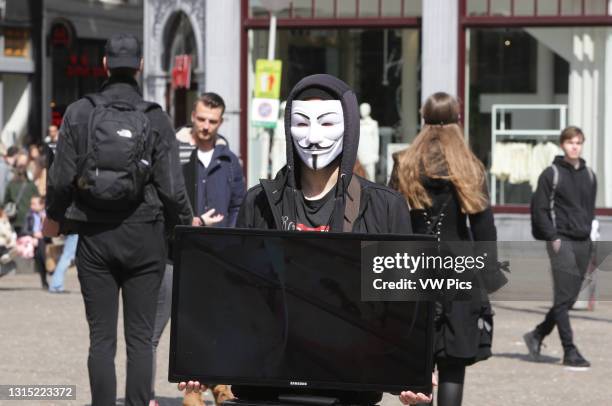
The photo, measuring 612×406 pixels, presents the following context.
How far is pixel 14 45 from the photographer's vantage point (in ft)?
94.4

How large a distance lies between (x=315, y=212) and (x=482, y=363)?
6.60 meters

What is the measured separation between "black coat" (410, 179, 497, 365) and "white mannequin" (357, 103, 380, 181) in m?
12.7

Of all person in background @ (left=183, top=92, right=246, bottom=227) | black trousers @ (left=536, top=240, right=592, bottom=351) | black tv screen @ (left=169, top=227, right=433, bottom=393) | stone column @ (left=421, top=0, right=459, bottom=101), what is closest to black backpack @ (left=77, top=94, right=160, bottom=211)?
person in background @ (left=183, top=92, right=246, bottom=227)

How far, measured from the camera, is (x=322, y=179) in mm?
4750

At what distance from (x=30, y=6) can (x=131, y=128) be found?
22.8m

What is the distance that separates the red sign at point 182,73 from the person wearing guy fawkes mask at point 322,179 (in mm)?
16629

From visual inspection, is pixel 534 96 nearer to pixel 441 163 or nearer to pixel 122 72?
pixel 441 163

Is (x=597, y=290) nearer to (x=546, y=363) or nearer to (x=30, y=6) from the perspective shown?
(x=546, y=363)

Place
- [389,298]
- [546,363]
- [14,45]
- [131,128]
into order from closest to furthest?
[389,298] < [131,128] < [546,363] < [14,45]

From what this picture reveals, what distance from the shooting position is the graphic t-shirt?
4.67m

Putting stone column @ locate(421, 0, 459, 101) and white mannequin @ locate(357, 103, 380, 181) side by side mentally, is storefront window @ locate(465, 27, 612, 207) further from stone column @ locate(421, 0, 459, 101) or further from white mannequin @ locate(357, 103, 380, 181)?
white mannequin @ locate(357, 103, 380, 181)

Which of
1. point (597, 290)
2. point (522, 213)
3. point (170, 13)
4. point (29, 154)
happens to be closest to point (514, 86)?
point (522, 213)

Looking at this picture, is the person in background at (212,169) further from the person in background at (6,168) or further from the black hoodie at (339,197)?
the person in background at (6,168)

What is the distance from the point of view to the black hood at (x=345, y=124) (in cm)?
467
